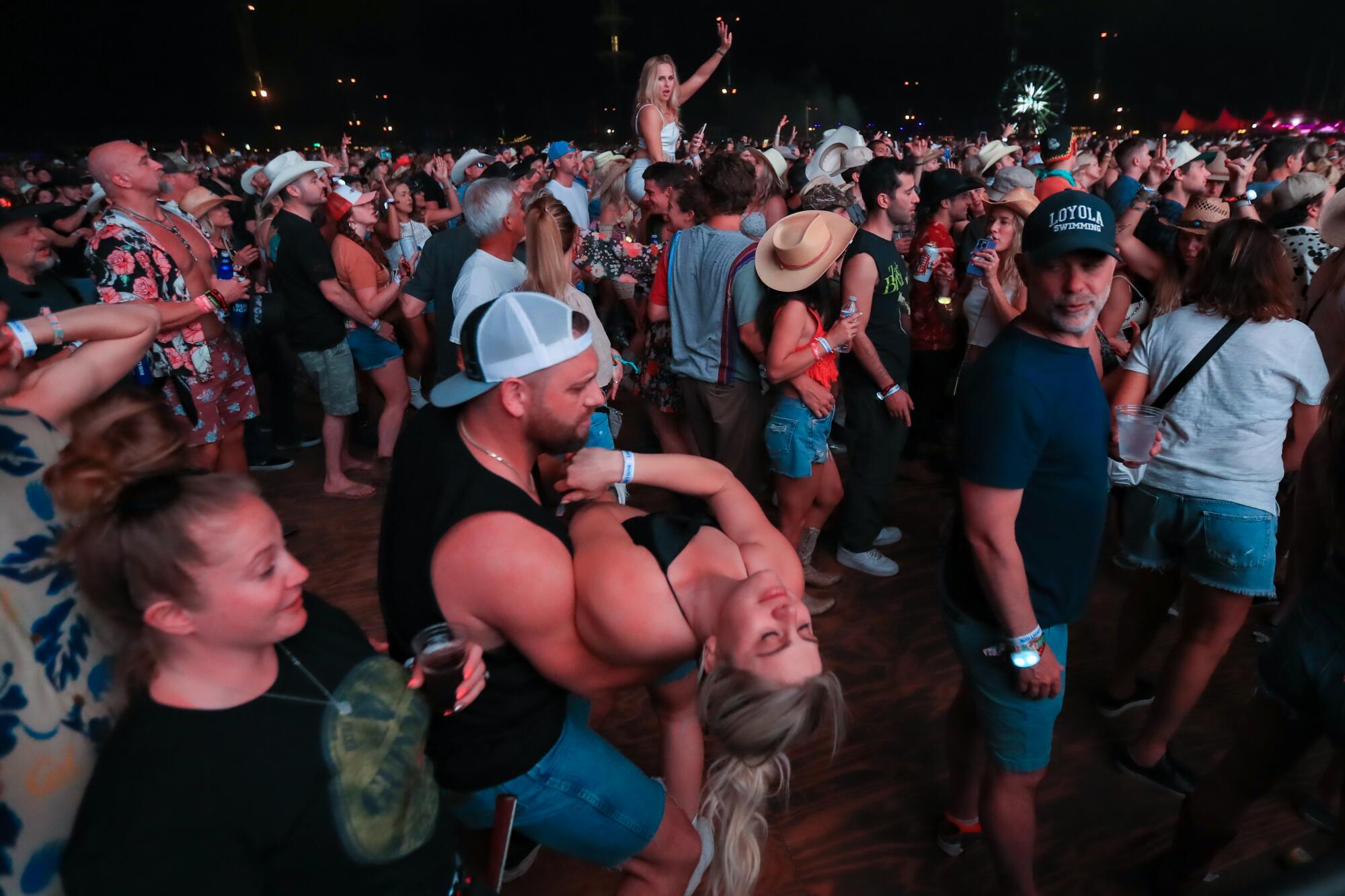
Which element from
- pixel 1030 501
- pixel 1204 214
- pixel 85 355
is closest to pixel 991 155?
pixel 1204 214

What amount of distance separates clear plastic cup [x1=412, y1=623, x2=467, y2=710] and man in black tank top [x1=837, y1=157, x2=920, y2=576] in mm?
2477

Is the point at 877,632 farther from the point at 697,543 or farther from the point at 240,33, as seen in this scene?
the point at 240,33

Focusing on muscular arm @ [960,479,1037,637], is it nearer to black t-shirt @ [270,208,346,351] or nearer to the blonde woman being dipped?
black t-shirt @ [270,208,346,351]

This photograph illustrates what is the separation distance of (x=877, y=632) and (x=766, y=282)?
5.59 feet

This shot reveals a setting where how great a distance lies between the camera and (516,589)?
56.0 inches

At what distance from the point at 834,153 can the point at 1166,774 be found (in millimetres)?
5654

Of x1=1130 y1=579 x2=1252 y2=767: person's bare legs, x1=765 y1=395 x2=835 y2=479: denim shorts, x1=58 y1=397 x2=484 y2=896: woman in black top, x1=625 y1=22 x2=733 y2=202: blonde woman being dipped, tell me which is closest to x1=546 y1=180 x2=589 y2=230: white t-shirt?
x1=625 y1=22 x2=733 y2=202: blonde woman being dipped

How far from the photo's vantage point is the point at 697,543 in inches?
62.6

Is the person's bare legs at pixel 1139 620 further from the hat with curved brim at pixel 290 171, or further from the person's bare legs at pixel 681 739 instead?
the hat with curved brim at pixel 290 171

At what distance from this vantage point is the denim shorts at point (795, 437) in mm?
3312

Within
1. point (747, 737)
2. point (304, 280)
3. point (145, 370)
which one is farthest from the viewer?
point (304, 280)

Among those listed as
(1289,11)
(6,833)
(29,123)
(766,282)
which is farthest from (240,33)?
(1289,11)

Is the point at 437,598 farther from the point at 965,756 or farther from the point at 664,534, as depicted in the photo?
the point at 965,756

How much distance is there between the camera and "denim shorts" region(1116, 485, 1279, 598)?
2305 millimetres
